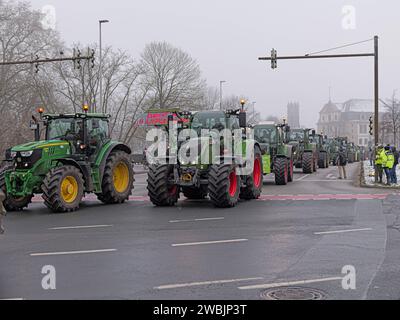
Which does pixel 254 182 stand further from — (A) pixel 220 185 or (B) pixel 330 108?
(B) pixel 330 108

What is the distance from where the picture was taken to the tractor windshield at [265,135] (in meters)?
23.6

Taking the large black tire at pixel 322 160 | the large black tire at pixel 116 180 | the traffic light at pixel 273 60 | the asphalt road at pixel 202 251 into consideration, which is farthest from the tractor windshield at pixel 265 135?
the large black tire at pixel 322 160

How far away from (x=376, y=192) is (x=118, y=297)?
14.2 meters

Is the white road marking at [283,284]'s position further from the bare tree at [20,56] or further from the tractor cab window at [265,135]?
the bare tree at [20,56]

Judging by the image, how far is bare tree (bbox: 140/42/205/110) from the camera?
1998 inches

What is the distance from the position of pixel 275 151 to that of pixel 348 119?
140 m

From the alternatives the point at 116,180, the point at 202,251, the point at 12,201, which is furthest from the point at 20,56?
the point at 202,251

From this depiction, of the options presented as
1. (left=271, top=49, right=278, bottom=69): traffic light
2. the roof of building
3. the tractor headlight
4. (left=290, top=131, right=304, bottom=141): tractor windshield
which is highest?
the roof of building

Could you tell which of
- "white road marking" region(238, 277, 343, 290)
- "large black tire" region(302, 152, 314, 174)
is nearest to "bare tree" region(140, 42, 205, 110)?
"large black tire" region(302, 152, 314, 174)

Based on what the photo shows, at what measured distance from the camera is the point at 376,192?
18.5 m

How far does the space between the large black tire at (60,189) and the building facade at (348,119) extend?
138m

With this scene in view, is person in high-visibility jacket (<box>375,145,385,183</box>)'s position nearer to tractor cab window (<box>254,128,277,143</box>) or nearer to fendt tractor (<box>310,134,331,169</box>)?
tractor cab window (<box>254,128,277,143</box>)

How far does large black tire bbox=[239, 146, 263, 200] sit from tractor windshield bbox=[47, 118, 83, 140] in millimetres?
5000
